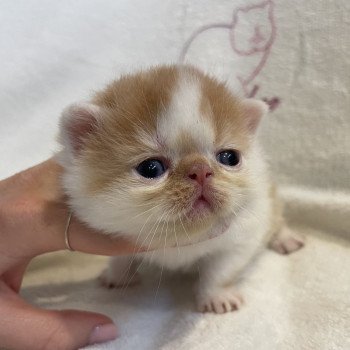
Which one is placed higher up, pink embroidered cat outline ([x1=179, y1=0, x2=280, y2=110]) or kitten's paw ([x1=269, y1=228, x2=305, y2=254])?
pink embroidered cat outline ([x1=179, y1=0, x2=280, y2=110])

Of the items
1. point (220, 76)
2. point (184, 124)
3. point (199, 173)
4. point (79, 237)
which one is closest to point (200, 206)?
point (199, 173)

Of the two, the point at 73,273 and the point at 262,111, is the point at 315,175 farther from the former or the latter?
the point at 73,273

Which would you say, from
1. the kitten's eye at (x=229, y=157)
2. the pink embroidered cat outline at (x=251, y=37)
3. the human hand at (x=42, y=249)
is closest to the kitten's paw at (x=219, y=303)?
the human hand at (x=42, y=249)

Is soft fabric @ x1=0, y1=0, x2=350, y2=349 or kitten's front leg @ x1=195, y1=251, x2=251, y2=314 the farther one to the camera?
soft fabric @ x1=0, y1=0, x2=350, y2=349

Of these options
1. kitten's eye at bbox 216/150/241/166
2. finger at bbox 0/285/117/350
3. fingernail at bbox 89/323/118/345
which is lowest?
fingernail at bbox 89/323/118/345

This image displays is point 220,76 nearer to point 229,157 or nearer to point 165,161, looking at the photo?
point 229,157

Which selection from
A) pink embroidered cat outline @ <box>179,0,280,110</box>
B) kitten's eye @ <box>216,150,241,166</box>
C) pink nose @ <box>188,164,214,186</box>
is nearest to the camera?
pink nose @ <box>188,164,214,186</box>

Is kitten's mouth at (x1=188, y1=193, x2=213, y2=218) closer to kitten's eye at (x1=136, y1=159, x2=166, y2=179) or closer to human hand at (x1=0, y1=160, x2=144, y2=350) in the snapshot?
kitten's eye at (x1=136, y1=159, x2=166, y2=179)

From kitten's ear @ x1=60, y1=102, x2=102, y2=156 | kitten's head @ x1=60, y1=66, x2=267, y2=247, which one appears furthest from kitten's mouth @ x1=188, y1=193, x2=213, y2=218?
kitten's ear @ x1=60, y1=102, x2=102, y2=156
